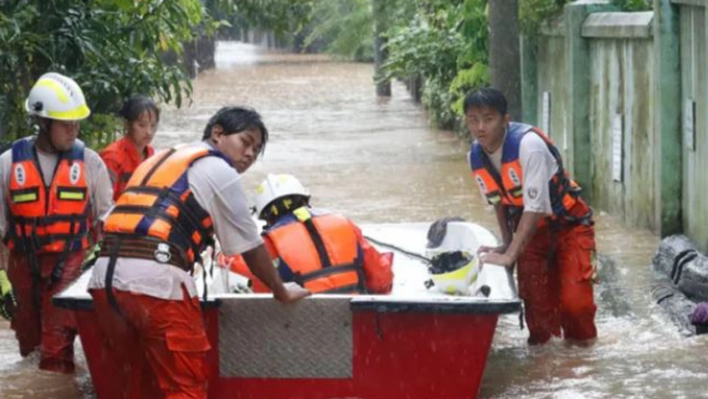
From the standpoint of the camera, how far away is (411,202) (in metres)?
19.1

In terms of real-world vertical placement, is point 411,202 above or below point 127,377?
below

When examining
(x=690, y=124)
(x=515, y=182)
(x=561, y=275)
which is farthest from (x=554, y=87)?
(x=515, y=182)

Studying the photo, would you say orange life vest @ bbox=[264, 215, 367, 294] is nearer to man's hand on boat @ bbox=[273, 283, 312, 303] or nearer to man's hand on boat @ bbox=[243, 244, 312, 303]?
man's hand on boat @ bbox=[273, 283, 312, 303]

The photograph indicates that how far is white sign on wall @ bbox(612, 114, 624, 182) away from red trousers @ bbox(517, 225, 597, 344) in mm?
6178

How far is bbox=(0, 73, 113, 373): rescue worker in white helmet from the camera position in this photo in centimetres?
938

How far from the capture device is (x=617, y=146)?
640 inches

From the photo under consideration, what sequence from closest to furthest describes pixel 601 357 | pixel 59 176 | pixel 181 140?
pixel 59 176 < pixel 601 357 < pixel 181 140

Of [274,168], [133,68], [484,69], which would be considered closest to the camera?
[133,68]

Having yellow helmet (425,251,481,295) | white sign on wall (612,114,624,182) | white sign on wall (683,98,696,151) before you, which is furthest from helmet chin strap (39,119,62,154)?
white sign on wall (612,114,624,182)

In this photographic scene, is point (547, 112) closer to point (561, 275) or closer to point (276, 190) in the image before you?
point (561, 275)

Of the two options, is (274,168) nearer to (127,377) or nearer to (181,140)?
(181,140)

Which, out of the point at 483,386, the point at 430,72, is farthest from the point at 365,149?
the point at 483,386

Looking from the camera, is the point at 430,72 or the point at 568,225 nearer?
the point at 568,225

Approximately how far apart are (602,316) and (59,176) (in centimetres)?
405
